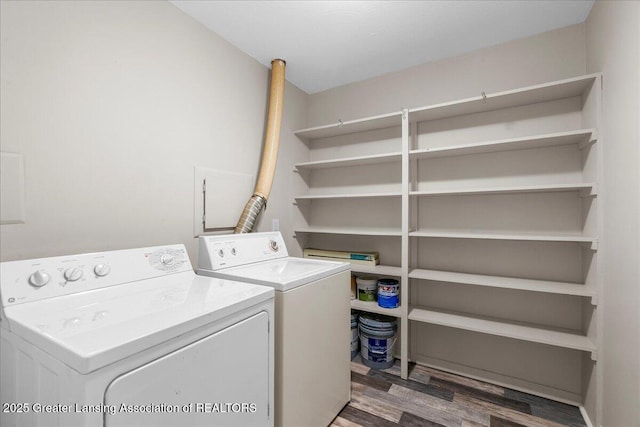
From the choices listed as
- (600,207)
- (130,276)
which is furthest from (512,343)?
(130,276)

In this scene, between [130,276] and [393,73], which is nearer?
[130,276]

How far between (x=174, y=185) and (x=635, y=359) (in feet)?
7.66

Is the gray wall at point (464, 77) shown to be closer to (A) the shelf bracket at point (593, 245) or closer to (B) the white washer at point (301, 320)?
(A) the shelf bracket at point (593, 245)

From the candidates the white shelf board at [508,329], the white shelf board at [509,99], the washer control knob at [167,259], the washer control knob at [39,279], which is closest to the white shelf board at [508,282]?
the white shelf board at [508,329]

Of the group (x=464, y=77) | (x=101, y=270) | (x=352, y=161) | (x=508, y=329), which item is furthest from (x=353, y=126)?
(x=101, y=270)

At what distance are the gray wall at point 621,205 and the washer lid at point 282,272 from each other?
1.29 metres

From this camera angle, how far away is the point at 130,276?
49.1 inches

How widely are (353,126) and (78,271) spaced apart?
6.71ft

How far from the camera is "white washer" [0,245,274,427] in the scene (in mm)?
698

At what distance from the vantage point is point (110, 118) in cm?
140

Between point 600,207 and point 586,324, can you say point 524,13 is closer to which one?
point 600,207

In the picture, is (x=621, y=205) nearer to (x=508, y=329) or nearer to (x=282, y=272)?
(x=508, y=329)

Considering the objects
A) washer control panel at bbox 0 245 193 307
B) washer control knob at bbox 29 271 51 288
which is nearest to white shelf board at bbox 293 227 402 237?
washer control panel at bbox 0 245 193 307

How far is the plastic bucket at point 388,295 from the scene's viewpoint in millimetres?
2191
